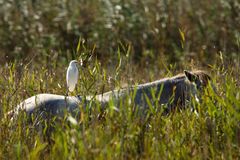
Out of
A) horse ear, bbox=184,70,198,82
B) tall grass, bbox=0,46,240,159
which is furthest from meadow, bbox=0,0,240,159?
horse ear, bbox=184,70,198,82

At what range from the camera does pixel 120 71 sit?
717 centimetres

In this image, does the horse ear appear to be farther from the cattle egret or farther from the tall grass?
the cattle egret

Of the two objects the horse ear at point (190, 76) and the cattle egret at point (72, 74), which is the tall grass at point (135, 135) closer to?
the cattle egret at point (72, 74)

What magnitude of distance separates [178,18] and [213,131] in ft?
21.9

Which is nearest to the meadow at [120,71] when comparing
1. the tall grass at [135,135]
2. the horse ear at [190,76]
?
the tall grass at [135,135]

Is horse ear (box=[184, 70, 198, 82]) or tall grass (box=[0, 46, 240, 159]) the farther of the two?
horse ear (box=[184, 70, 198, 82])

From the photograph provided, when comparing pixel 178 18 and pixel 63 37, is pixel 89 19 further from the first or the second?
pixel 178 18

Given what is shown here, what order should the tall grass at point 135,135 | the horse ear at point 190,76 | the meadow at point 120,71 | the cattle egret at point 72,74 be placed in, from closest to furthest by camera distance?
the tall grass at point 135,135
the meadow at point 120,71
the cattle egret at point 72,74
the horse ear at point 190,76

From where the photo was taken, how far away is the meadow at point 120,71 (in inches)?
202

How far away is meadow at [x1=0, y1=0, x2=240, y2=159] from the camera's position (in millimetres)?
5129

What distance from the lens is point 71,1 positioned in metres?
12.4

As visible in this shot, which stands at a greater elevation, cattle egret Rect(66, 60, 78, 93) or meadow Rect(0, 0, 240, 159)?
cattle egret Rect(66, 60, 78, 93)

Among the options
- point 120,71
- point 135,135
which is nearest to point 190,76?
point 120,71

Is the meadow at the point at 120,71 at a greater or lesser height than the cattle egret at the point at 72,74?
lesser
